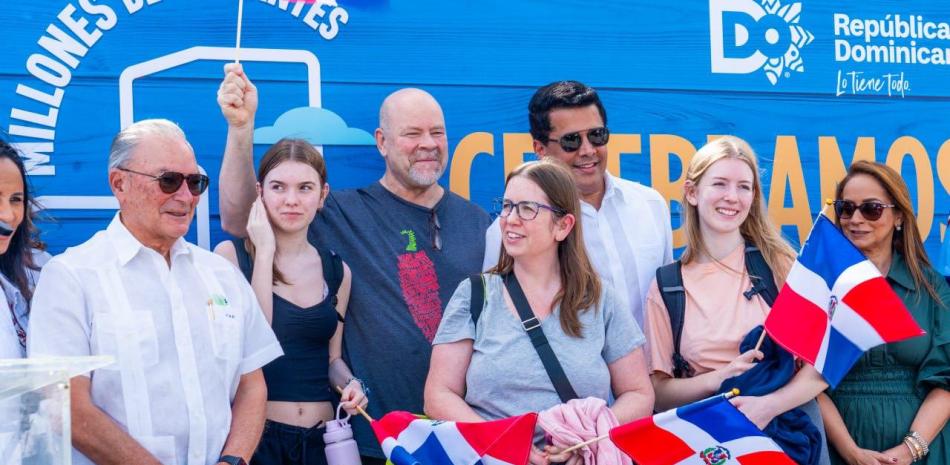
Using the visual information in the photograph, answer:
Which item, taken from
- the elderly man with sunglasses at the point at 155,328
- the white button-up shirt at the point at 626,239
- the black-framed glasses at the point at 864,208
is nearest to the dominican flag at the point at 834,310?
the black-framed glasses at the point at 864,208

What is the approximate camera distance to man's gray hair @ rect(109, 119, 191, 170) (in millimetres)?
3258

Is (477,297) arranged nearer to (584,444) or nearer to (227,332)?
(584,444)

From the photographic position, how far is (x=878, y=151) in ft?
16.9

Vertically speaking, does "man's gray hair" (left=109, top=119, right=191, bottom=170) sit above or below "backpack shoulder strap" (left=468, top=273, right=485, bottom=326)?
above

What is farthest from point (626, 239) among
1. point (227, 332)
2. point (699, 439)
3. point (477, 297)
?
point (227, 332)

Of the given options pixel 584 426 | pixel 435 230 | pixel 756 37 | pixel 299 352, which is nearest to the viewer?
pixel 584 426

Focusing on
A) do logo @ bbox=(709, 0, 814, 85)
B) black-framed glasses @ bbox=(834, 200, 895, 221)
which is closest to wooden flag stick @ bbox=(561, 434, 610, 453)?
black-framed glasses @ bbox=(834, 200, 895, 221)

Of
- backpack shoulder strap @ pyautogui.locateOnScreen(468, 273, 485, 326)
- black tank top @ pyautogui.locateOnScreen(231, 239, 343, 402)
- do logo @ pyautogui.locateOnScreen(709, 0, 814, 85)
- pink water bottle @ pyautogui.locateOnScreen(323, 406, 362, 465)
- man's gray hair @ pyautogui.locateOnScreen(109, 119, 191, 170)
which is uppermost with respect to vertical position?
do logo @ pyautogui.locateOnScreen(709, 0, 814, 85)

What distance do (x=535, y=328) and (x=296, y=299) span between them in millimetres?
846

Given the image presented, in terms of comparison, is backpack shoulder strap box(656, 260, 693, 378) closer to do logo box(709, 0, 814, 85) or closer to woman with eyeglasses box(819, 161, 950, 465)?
woman with eyeglasses box(819, 161, 950, 465)

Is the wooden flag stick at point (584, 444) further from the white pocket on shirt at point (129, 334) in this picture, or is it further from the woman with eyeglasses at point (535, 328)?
the white pocket on shirt at point (129, 334)

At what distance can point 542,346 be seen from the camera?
332cm

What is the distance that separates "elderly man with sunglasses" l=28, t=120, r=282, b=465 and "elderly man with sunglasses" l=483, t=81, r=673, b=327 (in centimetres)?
110

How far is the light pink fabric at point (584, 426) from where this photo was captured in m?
3.16
